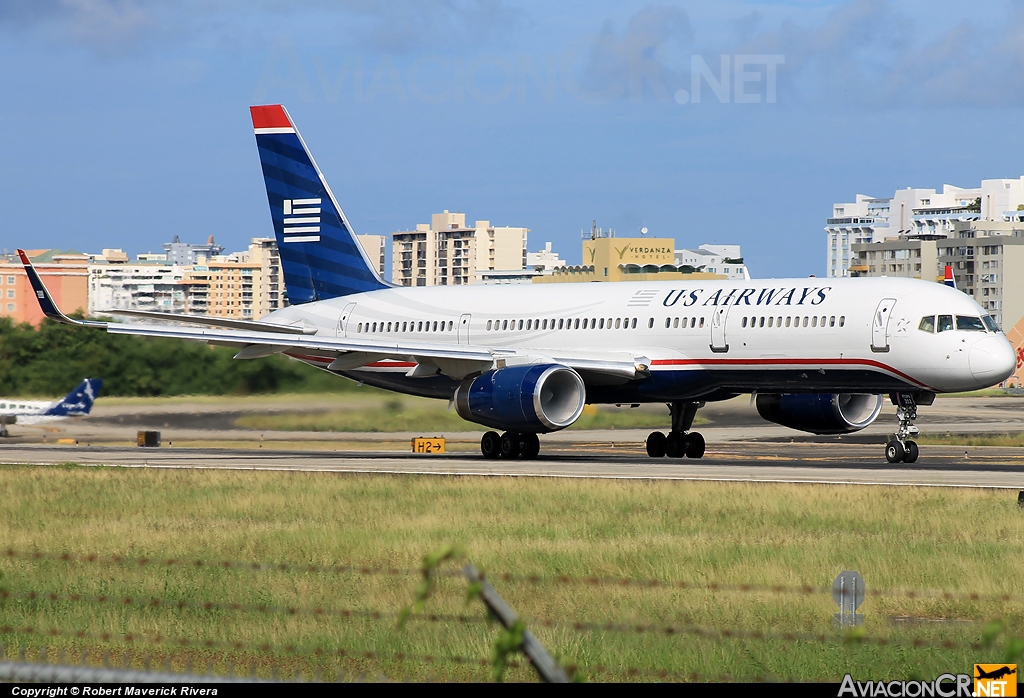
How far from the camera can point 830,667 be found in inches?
406

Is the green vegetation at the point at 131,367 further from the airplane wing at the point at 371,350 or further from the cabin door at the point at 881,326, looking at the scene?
the cabin door at the point at 881,326

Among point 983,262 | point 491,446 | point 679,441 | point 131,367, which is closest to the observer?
point 491,446

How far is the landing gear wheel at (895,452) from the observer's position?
31.2 m

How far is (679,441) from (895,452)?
5.86m

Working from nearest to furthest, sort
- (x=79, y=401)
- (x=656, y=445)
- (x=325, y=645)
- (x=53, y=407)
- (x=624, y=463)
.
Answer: (x=325, y=645) → (x=624, y=463) → (x=656, y=445) → (x=79, y=401) → (x=53, y=407)

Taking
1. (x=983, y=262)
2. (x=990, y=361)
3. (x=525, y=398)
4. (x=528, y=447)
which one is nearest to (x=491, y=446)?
(x=528, y=447)

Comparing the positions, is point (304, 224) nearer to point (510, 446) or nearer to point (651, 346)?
point (510, 446)

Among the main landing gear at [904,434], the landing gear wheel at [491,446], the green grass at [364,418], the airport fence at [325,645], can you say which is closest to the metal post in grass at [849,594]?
the airport fence at [325,645]

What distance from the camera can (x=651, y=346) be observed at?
108 feet

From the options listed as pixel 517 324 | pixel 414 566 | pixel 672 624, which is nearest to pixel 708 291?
pixel 517 324

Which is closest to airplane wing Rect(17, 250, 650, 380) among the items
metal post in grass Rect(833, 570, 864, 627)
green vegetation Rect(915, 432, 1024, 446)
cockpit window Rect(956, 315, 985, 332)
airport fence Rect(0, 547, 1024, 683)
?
cockpit window Rect(956, 315, 985, 332)

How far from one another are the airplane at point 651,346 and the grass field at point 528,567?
6879mm

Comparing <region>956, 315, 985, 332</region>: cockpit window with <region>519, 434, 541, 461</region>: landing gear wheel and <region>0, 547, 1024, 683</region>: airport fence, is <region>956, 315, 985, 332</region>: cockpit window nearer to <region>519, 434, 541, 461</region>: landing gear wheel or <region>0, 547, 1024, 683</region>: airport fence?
<region>519, 434, 541, 461</region>: landing gear wheel

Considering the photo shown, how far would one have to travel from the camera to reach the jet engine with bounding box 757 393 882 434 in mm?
34094
